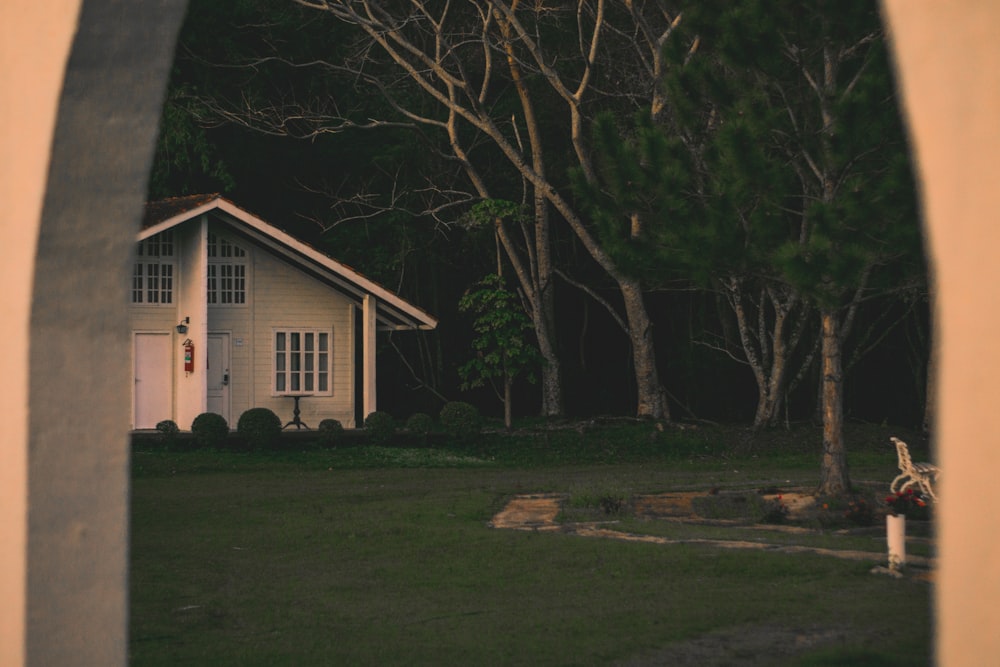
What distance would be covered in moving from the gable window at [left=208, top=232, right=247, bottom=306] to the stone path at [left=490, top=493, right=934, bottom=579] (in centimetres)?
1120

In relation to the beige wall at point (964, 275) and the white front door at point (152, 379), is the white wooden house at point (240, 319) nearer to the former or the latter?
the white front door at point (152, 379)

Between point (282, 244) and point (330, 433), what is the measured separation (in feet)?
14.0

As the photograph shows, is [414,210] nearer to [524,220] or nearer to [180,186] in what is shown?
[524,220]

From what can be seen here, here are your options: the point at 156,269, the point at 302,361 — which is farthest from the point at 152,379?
the point at 302,361

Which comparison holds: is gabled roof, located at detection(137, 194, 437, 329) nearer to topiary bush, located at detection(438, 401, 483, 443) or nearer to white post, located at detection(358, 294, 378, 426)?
white post, located at detection(358, 294, 378, 426)

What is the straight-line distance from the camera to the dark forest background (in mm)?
30609

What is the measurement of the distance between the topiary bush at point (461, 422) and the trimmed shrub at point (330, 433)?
1.93m

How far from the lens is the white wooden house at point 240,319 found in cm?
2472

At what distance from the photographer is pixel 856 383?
3575 centimetres

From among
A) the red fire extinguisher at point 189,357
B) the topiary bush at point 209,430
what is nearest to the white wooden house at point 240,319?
the red fire extinguisher at point 189,357

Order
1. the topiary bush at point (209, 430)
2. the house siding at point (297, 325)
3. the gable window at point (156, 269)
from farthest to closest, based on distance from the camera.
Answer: the house siding at point (297, 325) < the gable window at point (156, 269) < the topiary bush at point (209, 430)

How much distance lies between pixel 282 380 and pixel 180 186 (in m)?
7.97

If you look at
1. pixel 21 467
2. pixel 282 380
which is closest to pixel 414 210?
pixel 282 380

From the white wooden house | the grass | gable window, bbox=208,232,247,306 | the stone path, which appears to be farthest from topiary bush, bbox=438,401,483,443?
the stone path
